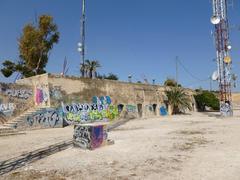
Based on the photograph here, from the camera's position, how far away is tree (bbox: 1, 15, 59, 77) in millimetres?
29594

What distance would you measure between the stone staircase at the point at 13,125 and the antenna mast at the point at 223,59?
18768 millimetres

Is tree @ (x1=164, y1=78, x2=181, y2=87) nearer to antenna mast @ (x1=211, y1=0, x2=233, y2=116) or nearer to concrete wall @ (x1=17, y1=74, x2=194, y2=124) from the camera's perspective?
concrete wall @ (x1=17, y1=74, x2=194, y2=124)

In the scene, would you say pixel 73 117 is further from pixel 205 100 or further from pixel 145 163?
pixel 205 100

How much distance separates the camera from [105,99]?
26.1 m

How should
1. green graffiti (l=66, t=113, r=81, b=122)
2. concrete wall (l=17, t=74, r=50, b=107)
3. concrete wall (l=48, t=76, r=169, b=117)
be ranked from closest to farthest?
concrete wall (l=17, t=74, r=50, b=107)
green graffiti (l=66, t=113, r=81, b=122)
concrete wall (l=48, t=76, r=169, b=117)

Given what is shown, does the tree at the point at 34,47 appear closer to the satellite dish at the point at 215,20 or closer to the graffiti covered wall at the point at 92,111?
the graffiti covered wall at the point at 92,111

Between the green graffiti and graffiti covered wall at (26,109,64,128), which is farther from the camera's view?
the green graffiti

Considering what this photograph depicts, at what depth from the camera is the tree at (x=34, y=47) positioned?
1165 inches

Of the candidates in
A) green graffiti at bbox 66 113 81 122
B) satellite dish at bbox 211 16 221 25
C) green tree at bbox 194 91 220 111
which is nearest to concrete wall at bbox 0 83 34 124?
green graffiti at bbox 66 113 81 122

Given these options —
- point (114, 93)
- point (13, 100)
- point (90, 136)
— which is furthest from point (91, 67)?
point (90, 136)

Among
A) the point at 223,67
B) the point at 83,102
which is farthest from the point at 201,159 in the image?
the point at 223,67

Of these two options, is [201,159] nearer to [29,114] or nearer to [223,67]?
[29,114]

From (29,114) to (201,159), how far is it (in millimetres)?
14550

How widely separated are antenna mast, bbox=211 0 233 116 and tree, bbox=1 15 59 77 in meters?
18.4
